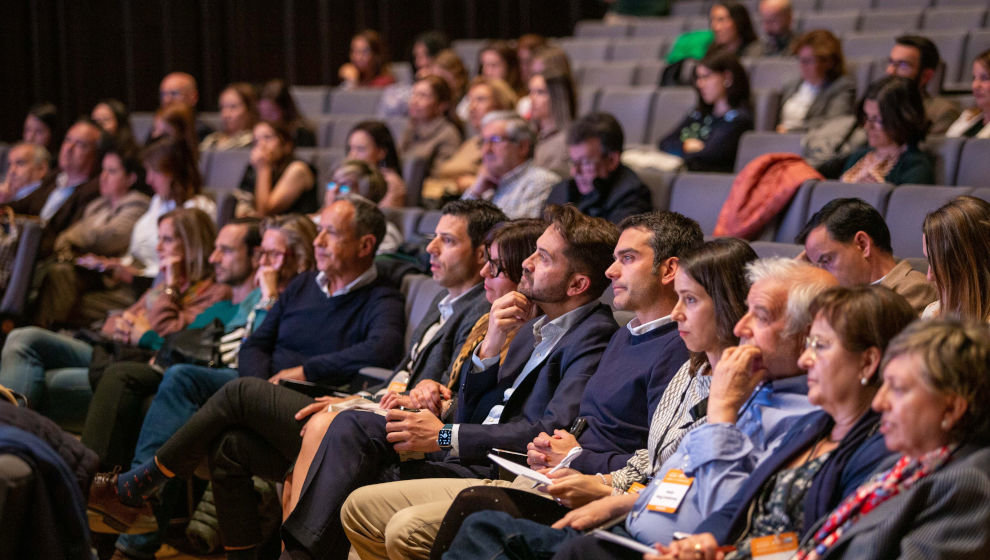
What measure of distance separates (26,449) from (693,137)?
3.16 metres

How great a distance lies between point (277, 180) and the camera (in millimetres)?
4641

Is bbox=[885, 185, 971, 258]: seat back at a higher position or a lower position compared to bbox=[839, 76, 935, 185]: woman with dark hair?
lower

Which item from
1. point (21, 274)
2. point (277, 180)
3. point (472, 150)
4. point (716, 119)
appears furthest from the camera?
point (472, 150)

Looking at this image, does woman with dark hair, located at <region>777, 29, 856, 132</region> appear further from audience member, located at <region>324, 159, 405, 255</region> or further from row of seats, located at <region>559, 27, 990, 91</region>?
audience member, located at <region>324, 159, 405, 255</region>

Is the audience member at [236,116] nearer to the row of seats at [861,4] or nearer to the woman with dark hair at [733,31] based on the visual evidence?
the woman with dark hair at [733,31]

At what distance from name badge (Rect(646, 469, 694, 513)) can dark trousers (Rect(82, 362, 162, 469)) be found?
1.85 m

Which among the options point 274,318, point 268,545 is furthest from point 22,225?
point 268,545

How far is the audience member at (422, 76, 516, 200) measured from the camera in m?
4.75

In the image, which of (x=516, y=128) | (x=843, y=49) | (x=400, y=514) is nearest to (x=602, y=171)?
(x=516, y=128)

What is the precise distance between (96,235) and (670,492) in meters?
3.38

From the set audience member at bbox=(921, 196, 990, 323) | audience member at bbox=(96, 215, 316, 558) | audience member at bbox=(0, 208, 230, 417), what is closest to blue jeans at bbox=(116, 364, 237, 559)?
audience member at bbox=(96, 215, 316, 558)

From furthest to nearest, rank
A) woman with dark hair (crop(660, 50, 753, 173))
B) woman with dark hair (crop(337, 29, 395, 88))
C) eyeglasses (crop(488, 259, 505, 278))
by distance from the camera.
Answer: woman with dark hair (crop(337, 29, 395, 88)) → woman with dark hair (crop(660, 50, 753, 173)) → eyeglasses (crop(488, 259, 505, 278))

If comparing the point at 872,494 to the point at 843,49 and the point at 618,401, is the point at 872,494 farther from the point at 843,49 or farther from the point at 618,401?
the point at 843,49

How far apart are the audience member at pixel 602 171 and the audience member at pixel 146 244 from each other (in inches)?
58.7
